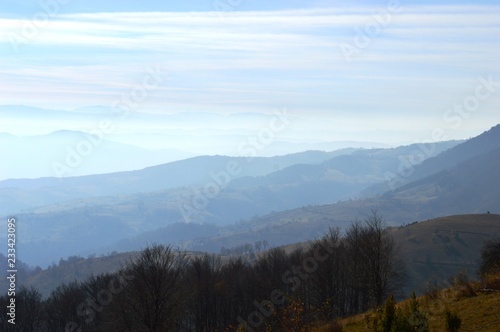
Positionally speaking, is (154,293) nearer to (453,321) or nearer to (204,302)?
(204,302)

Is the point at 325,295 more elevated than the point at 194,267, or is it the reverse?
the point at 194,267

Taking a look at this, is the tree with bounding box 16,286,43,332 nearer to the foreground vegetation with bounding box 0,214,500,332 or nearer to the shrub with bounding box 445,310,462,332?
the foreground vegetation with bounding box 0,214,500,332

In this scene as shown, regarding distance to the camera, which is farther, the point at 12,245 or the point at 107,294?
the point at 107,294

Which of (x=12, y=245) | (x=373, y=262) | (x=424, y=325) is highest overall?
(x=12, y=245)

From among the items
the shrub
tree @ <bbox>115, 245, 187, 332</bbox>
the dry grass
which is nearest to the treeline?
tree @ <bbox>115, 245, 187, 332</bbox>

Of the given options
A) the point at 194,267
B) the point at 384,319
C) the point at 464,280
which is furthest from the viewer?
the point at 194,267

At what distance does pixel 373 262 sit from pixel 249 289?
3775cm

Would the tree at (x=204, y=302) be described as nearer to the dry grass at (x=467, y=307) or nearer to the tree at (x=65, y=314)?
the tree at (x=65, y=314)

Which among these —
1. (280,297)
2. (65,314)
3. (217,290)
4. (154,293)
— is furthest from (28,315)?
(154,293)

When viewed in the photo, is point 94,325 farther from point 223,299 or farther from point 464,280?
point 464,280

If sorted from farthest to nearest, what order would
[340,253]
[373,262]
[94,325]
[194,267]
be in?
[194,267], [94,325], [340,253], [373,262]

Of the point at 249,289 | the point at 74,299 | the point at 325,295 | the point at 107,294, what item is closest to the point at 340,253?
the point at 325,295

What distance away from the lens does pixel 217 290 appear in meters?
86.1

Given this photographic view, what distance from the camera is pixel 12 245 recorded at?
45.6 meters
